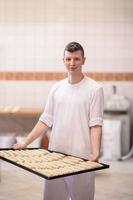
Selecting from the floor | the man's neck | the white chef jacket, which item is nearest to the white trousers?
the white chef jacket

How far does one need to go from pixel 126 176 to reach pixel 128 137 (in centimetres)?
120

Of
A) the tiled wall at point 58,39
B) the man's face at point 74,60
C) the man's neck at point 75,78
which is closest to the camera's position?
the man's face at point 74,60

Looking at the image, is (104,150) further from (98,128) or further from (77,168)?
(77,168)

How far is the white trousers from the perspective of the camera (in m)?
2.37

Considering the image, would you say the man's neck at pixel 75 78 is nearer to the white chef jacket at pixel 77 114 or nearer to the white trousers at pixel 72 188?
the white chef jacket at pixel 77 114

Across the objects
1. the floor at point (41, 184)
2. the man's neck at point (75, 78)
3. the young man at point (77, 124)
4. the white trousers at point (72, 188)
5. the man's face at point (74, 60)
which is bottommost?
the floor at point (41, 184)

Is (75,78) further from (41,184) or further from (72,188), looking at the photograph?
(41,184)

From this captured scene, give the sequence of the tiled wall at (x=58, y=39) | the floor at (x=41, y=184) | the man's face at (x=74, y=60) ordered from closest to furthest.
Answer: the man's face at (x=74, y=60)
the floor at (x=41, y=184)
the tiled wall at (x=58, y=39)

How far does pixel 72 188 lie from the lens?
2377mm

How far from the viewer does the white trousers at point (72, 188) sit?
7.79 feet

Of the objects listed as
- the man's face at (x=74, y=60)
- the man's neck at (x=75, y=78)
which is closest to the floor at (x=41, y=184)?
the man's neck at (x=75, y=78)

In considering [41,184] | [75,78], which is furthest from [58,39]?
[75,78]

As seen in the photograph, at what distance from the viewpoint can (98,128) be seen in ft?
7.74

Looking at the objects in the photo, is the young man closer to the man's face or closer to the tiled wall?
the man's face
